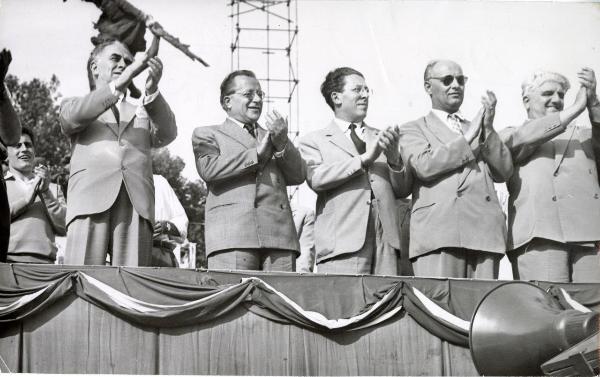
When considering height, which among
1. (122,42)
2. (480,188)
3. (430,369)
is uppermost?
(122,42)

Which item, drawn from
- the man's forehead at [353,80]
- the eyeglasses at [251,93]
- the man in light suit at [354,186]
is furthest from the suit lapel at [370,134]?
the eyeglasses at [251,93]

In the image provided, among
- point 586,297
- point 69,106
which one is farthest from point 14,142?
point 586,297

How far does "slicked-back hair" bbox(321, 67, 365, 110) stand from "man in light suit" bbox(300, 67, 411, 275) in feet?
0.04

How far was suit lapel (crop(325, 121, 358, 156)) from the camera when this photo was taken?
1170 centimetres

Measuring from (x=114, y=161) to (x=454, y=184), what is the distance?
9.67ft

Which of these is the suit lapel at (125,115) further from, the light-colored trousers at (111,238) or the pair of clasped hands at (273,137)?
the pair of clasped hands at (273,137)

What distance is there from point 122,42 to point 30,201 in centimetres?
170

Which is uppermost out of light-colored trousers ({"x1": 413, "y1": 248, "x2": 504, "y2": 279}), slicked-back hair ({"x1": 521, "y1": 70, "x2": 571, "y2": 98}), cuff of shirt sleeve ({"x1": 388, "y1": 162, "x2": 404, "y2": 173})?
slicked-back hair ({"x1": 521, "y1": 70, "x2": 571, "y2": 98})

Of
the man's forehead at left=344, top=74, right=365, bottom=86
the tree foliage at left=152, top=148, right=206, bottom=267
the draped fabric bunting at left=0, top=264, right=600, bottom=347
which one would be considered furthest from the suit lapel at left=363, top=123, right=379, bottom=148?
the tree foliage at left=152, top=148, right=206, bottom=267

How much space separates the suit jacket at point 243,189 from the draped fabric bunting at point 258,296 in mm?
527

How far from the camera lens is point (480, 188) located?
454 inches

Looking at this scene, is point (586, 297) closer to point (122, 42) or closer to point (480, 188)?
point (480, 188)

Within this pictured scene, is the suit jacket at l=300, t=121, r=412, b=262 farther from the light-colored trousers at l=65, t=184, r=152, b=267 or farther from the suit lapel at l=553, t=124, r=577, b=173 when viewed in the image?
the light-colored trousers at l=65, t=184, r=152, b=267

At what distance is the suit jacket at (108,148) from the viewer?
425 inches
